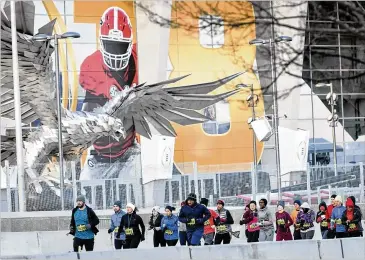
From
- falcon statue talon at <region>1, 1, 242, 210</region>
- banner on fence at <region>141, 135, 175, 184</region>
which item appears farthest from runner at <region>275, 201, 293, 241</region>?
falcon statue talon at <region>1, 1, 242, 210</region>

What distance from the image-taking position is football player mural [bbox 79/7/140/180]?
40.1 meters

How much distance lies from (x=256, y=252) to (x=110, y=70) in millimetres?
26460

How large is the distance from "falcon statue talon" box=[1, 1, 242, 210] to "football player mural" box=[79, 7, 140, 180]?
13.5ft

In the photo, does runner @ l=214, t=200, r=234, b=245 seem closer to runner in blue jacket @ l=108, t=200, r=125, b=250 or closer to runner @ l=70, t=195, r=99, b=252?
runner in blue jacket @ l=108, t=200, r=125, b=250

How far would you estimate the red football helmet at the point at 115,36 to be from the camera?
40438 mm

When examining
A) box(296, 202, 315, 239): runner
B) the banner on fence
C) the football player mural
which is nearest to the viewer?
box(296, 202, 315, 239): runner

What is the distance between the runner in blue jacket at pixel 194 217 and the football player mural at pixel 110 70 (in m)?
24.2

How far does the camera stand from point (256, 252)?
14672 mm

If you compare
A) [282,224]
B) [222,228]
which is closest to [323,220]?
[282,224]

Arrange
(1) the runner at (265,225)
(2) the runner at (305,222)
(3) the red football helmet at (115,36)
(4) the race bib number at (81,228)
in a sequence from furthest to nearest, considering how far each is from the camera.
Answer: (3) the red football helmet at (115,36)
(2) the runner at (305,222)
(1) the runner at (265,225)
(4) the race bib number at (81,228)

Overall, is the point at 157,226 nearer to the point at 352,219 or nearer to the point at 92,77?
the point at 352,219

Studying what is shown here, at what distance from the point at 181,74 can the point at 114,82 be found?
2800 millimetres

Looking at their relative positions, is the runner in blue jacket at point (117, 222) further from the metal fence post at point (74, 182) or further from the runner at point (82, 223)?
the metal fence post at point (74, 182)

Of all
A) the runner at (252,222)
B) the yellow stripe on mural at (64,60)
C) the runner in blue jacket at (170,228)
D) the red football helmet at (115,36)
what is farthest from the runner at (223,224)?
the red football helmet at (115,36)
